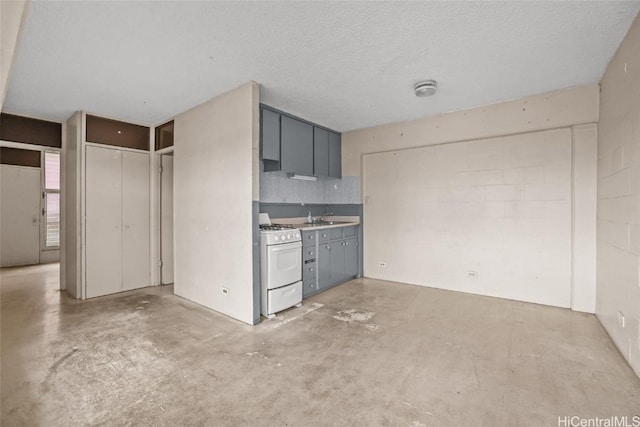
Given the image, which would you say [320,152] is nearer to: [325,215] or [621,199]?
[325,215]

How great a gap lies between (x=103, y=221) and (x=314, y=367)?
12.7 feet

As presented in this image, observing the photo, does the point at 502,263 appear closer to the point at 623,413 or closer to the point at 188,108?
the point at 623,413

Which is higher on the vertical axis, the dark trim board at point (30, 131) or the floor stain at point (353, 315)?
the dark trim board at point (30, 131)

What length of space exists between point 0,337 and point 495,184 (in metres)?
5.82

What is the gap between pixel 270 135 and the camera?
4039 millimetres

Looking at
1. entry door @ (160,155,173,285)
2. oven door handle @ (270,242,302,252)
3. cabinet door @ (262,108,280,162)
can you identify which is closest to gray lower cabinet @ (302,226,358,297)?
oven door handle @ (270,242,302,252)

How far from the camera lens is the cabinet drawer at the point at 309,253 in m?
4.07

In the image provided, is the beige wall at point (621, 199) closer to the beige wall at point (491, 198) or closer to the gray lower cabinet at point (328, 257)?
the beige wall at point (491, 198)

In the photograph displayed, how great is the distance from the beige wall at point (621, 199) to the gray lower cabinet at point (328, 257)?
3.11m

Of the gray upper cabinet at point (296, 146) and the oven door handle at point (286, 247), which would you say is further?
the gray upper cabinet at point (296, 146)

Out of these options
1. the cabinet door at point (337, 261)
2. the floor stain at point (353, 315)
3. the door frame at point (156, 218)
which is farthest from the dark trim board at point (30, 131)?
the floor stain at point (353, 315)

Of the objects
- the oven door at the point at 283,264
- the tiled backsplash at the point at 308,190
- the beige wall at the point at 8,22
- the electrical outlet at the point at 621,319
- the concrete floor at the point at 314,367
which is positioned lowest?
the concrete floor at the point at 314,367

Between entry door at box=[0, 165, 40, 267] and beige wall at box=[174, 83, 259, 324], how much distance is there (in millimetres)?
4965

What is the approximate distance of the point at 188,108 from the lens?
4059mm
